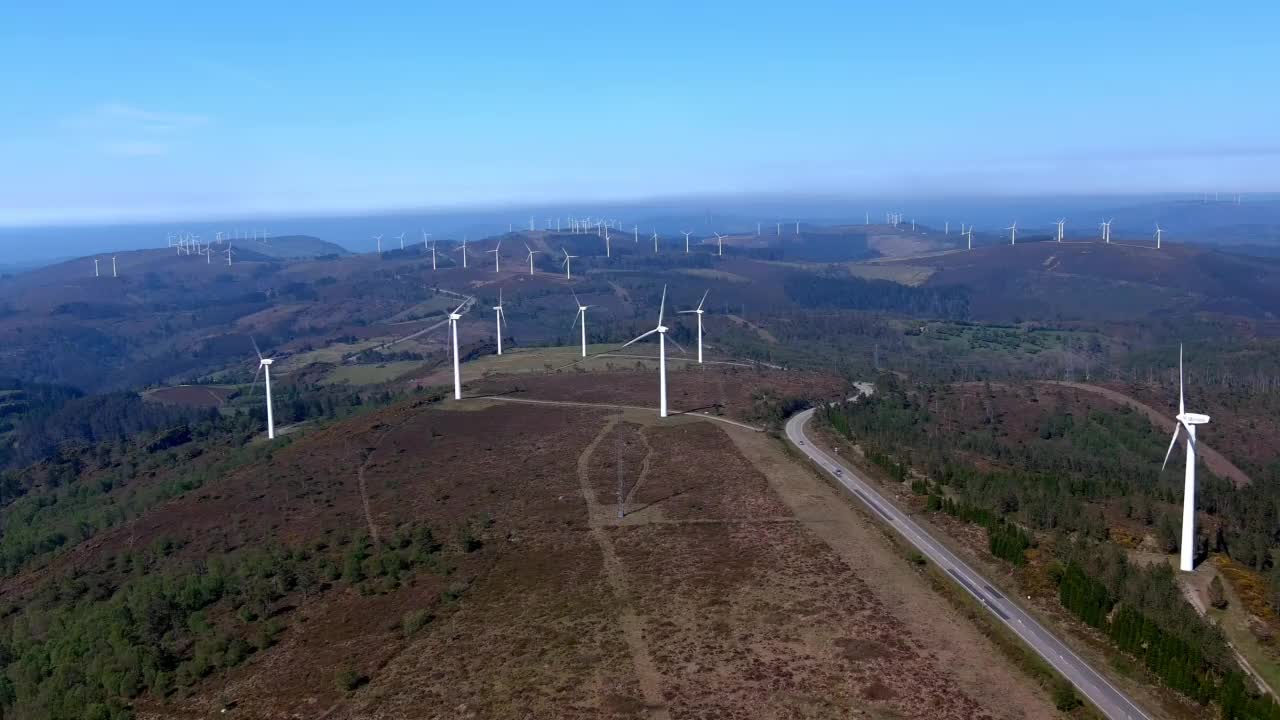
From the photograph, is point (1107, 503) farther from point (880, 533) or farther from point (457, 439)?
point (457, 439)

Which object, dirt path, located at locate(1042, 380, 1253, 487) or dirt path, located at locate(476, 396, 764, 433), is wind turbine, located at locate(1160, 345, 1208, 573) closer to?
dirt path, located at locate(1042, 380, 1253, 487)

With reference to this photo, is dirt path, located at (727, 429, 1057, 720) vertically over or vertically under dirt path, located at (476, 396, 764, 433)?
over

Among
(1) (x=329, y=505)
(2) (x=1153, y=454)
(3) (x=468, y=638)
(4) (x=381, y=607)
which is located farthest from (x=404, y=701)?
(2) (x=1153, y=454)

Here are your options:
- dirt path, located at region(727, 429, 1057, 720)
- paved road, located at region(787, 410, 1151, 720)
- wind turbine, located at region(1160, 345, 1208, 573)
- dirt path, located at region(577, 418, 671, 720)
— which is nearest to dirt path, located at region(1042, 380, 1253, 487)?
wind turbine, located at region(1160, 345, 1208, 573)

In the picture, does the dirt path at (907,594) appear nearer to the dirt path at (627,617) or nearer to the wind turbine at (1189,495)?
the dirt path at (627,617)

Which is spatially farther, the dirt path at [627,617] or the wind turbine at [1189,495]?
A: the wind turbine at [1189,495]

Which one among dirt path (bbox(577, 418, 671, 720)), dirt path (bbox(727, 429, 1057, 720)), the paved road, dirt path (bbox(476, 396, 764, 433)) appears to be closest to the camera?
the paved road

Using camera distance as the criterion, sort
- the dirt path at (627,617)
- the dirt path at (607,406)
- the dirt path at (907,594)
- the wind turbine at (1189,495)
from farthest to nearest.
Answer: the dirt path at (607,406) < the wind turbine at (1189,495) < the dirt path at (627,617) < the dirt path at (907,594)

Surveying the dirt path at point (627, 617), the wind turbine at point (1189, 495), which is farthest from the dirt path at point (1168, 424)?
the dirt path at point (627, 617)
